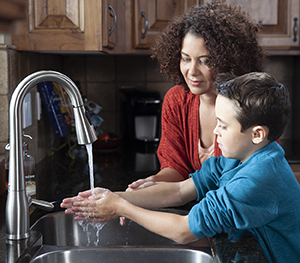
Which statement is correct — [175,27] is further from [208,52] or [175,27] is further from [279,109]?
[279,109]

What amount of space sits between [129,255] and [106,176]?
2.39 ft

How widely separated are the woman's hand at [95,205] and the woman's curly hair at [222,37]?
1.91 feet

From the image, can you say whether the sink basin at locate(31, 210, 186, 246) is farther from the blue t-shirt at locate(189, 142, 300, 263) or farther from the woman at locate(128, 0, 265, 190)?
the blue t-shirt at locate(189, 142, 300, 263)

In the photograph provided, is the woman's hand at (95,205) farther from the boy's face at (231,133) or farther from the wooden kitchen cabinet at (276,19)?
the wooden kitchen cabinet at (276,19)

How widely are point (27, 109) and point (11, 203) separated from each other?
0.86 m

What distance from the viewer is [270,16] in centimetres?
203

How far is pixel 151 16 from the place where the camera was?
1.92 meters

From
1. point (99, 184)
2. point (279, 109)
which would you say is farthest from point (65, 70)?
point (279, 109)

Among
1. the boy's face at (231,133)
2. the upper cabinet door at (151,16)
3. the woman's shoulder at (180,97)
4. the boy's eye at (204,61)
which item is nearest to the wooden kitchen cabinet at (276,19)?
the upper cabinet door at (151,16)

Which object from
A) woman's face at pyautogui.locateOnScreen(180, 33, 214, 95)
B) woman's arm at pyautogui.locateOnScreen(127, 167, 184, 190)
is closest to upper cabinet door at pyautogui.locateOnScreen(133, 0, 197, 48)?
woman's face at pyautogui.locateOnScreen(180, 33, 214, 95)

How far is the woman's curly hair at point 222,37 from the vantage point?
128cm

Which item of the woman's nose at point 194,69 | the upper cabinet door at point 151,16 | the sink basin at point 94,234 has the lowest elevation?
the sink basin at point 94,234

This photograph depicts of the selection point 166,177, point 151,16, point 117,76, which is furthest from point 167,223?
point 117,76

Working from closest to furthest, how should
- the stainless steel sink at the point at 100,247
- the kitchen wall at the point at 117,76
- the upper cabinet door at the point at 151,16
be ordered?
the stainless steel sink at the point at 100,247 → the upper cabinet door at the point at 151,16 → the kitchen wall at the point at 117,76
